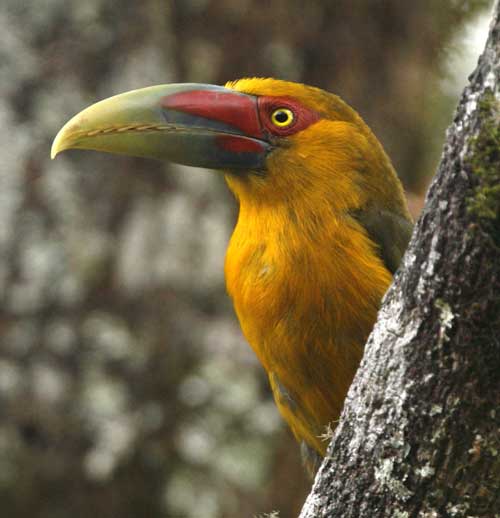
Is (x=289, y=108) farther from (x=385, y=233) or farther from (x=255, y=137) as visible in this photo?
(x=385, y=233)

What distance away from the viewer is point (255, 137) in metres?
3.36

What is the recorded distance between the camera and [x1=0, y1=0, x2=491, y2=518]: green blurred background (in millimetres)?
5188

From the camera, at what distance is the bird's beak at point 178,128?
3.22 meters

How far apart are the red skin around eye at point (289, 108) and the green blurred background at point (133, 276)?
1.96 m

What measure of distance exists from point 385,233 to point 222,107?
706 mm

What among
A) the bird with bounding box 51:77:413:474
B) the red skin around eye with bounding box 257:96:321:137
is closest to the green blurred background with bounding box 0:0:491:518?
the bird with bounding box 51:77:413:474

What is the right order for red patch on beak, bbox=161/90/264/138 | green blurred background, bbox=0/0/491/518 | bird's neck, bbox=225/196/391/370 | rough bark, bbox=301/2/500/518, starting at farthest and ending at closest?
green blurred background, bbox=0/0/491/518 → red patch on beak, bbox=161/90/264/138 → bird's neck, bbox=225/196/391/370 → rough bark, bbox=301/2/500/518

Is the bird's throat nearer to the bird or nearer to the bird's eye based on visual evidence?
the bird

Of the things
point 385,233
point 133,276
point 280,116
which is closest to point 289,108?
point 280,116

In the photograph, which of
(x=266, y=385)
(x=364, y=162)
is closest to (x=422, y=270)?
(x=364, y=162)

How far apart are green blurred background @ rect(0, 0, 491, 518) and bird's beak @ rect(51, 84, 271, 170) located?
2.03m

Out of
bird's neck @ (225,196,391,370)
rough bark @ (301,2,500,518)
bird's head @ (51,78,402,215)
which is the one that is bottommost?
rough bark @ (301,2,500,518)

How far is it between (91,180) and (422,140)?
1.99 meters

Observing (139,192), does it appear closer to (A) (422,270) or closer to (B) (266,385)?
(B) (266,385)
